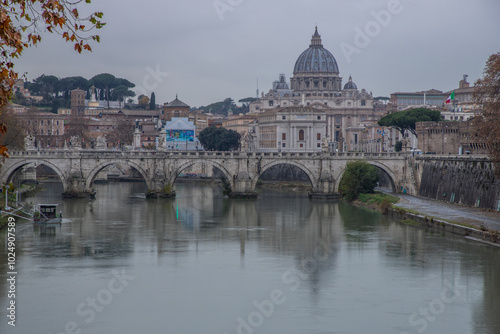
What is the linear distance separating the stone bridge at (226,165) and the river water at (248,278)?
13979 mm

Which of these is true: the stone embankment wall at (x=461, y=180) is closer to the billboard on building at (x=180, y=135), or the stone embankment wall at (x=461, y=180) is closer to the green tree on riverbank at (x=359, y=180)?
the green tree on riverbank at (x=359, y=180)

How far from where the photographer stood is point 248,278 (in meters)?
25.7

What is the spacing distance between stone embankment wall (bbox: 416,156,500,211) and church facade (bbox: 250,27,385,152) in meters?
76.2

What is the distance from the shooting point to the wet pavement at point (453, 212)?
34681mm

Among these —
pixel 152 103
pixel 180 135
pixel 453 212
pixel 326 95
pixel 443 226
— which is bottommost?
pixel 443 226

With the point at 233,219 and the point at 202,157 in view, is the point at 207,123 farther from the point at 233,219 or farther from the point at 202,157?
the point at 233,219

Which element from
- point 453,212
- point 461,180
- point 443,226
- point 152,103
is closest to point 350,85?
point 152,103

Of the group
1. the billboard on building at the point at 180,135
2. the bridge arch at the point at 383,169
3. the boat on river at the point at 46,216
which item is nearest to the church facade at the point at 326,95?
the billboard on building at the point at 180,135

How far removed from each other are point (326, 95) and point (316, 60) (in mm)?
8052

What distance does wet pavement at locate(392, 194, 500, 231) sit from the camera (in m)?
34.7

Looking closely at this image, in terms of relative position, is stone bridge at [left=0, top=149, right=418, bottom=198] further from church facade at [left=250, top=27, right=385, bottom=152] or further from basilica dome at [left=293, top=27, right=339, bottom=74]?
basilica dome at [left=293, top=27, right=339, bottom=74]

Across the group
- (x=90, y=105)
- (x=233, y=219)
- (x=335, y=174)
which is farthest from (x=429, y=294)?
(x=90, y=105)

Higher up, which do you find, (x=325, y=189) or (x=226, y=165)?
(x=226, y=165)

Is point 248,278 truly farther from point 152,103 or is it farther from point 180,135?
point 152,103
